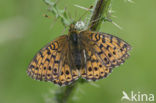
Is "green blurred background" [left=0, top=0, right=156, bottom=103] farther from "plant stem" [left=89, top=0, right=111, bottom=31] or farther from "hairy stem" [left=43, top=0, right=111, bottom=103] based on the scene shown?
A: "plant stem" [left=89, top=0, right=111, bottom=31]

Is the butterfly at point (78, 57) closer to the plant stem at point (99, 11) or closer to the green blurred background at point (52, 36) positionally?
the plant stem at point (99, 11)

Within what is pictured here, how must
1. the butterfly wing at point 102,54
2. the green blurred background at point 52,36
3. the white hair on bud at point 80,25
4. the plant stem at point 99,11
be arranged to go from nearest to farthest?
the plant stem at point 99,11
the white hair on bud at point 80,25
the butterfly wing at point 102,54
the green blurred background at point 52,36

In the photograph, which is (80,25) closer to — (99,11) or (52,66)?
(99,11)

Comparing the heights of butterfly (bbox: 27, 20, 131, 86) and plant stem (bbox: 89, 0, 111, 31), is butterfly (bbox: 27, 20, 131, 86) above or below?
below

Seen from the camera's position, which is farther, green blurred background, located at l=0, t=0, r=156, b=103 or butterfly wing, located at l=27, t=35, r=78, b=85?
green blurred background, located at l=0, t=0, r=156, b=103

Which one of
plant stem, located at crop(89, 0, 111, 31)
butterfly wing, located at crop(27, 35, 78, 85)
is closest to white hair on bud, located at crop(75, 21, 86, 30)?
plant stem, located at crop(89, 0, 111, 31)

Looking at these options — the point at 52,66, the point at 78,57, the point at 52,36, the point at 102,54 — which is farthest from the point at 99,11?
the point at 52,36

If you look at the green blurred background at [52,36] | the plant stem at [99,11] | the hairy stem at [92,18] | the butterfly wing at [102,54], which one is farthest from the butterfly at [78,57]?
the green blurred background at [52,36]
